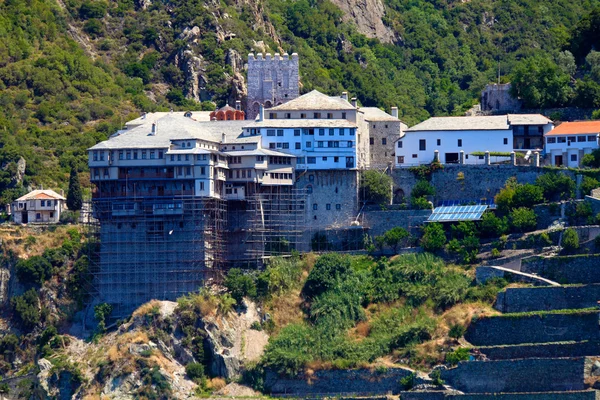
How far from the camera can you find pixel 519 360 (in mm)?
91438

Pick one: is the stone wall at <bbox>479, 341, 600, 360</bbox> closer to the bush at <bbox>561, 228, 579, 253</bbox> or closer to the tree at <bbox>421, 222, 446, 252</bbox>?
the bush at <bbox>561, 228, 579, 253</bbox>

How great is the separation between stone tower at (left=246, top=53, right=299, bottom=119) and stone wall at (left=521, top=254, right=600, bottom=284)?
23763mm

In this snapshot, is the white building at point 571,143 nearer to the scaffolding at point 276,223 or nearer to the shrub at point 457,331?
the scaffolding at point 276,223

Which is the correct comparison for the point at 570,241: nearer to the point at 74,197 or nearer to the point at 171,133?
the point at 171,133

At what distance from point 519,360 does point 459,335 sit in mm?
4094

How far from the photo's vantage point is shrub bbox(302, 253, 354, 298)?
10006 centimetres

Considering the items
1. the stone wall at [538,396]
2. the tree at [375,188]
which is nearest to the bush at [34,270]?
the tree at [375,188]

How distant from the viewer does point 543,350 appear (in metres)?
91.9

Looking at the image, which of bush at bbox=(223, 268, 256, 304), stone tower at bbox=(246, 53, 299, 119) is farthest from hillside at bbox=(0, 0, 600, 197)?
bush at bbox=(223, 268, 256, 304)

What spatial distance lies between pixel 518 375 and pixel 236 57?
2023 inches

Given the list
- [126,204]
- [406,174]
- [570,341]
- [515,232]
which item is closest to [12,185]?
[126,204]

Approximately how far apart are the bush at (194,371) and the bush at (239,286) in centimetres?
491

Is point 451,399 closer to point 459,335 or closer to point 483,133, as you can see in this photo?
point 459,335

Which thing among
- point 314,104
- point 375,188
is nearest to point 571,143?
point 375,188
